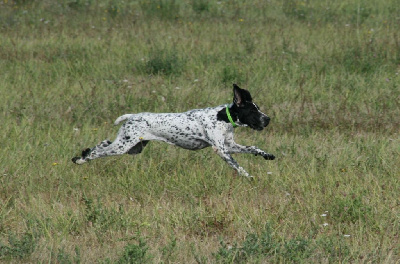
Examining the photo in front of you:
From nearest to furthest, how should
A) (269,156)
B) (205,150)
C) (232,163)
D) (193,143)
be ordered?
1. (232,163)
2. (269,156)
3. (193,143)
4. (205,150)

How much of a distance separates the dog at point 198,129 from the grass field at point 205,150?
0.19m

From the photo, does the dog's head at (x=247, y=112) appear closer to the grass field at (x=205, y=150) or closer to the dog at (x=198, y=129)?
the dog at (x=198, y=129)

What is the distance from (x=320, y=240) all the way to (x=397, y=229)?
0.75 metres

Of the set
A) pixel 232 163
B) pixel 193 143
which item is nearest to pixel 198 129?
pixel 193 143

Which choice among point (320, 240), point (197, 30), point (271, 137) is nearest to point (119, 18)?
point (197, 30)

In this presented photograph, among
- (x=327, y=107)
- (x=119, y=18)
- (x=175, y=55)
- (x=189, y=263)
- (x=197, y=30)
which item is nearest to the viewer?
(x=189, y=263)

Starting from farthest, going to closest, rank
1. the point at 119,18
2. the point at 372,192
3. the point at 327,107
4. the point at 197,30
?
the point at 119,18, the point at 197,30, the point at 327,107, the point at 372,192

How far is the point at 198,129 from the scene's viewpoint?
248 inches

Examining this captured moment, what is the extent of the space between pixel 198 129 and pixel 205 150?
2.67 ft

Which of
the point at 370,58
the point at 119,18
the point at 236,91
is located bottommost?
the point at 119,18

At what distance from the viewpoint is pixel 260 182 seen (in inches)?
235

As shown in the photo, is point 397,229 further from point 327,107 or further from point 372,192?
point 327,107

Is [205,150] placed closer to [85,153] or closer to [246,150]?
[246,150]

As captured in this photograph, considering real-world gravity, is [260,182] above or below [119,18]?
above
